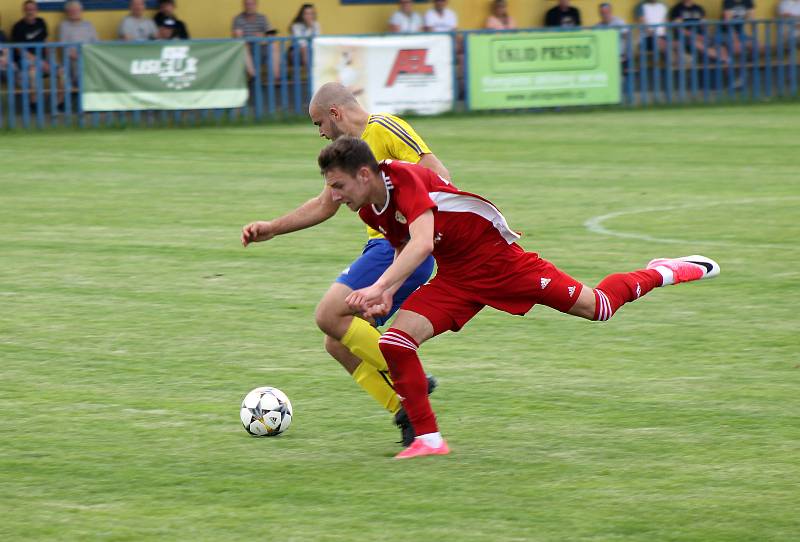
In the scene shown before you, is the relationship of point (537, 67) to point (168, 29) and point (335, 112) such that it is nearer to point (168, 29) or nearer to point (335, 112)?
point (168, 29)

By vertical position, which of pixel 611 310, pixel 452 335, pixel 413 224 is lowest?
pixel 452 335

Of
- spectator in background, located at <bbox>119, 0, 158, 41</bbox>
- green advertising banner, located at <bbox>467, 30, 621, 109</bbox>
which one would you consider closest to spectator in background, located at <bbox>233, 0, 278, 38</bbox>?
spectator in background, located at <bbox>119, 0, 158, 41</bbox>

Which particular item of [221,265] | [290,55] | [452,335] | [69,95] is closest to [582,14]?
[290,55]

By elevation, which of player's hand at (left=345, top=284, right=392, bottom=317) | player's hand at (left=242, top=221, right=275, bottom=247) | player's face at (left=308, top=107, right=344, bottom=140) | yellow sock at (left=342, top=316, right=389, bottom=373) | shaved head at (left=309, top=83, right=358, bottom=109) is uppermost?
shaved head at (left=309, top=83, right=358, bottom=109)

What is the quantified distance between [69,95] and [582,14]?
11518mm

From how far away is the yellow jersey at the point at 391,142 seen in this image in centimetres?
693

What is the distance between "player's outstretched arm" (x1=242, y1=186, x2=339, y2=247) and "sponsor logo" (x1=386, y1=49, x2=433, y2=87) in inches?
638

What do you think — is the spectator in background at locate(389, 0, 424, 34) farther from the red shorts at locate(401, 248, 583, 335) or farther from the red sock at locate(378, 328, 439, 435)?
the red sock at locate(378, 328, 439, 435)

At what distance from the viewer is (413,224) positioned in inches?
236

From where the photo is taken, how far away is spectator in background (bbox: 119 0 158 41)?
23.7 metres

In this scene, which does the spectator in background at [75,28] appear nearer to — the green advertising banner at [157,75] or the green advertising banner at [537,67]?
the green advertising banner at [157,75]

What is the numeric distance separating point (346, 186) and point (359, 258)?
922mm

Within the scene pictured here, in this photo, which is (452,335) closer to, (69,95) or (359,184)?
(359,184)

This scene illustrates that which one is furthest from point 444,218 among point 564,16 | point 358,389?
point 564,16
